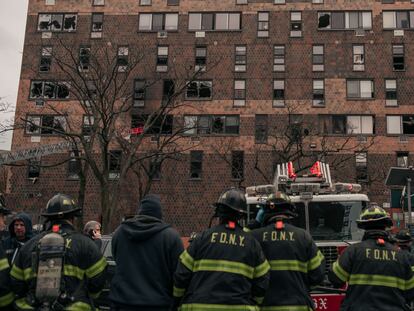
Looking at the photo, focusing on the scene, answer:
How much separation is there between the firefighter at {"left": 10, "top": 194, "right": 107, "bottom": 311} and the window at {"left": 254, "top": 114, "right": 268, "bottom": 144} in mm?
27645

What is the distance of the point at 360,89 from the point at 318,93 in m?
2.88

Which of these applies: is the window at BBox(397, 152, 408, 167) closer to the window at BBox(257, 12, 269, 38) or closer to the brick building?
the brick building

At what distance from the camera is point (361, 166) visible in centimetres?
3106

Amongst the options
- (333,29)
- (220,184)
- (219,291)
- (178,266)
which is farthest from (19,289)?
(333,29)

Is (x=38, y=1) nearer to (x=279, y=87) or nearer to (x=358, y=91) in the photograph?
(x=279, y=87)

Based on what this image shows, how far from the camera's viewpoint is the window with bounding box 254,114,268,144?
3170 centimetres

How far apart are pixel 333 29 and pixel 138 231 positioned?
31.6 meters

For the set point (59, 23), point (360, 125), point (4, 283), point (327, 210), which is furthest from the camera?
point (59, 23)

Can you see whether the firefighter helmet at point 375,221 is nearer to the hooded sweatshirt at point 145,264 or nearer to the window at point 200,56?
the hooded sweatshirt at point 145,264

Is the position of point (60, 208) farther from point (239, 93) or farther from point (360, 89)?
point (360, 89)

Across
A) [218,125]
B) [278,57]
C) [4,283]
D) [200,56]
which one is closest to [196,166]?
[218,125]

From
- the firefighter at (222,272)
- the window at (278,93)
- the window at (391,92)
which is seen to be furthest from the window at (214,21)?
the firefighter at (222,272)

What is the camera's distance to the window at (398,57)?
32.3m

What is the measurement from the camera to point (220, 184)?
31.3 metres
